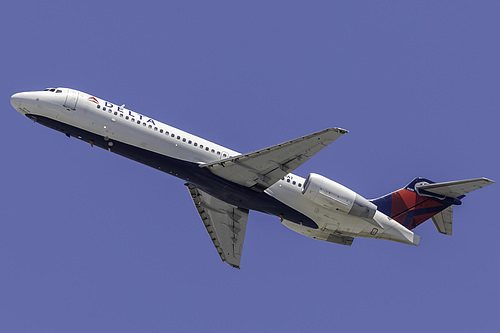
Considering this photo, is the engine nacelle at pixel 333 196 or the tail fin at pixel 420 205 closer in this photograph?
the engine nacelle at pixel 333 196

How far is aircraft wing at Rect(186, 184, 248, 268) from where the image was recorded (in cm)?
4590

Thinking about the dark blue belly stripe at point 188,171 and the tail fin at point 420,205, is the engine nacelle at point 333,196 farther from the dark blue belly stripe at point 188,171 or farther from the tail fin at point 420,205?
the tail fin at point 420,205

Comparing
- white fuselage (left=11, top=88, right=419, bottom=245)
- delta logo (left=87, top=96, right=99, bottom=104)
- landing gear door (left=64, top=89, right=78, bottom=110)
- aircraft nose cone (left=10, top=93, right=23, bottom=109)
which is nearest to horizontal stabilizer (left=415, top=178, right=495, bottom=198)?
white fuselage (left=11, top=88, right=419, bottom=245)

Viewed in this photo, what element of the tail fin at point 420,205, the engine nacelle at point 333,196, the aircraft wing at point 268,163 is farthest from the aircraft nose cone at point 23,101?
the tail fin at point 420,205

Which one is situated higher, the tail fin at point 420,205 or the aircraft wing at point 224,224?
the tail fin at point 420,205

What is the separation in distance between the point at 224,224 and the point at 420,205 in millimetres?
12677

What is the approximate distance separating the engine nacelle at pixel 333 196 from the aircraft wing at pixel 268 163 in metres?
1.95

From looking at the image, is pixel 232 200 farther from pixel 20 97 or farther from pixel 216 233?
pixel 20 97

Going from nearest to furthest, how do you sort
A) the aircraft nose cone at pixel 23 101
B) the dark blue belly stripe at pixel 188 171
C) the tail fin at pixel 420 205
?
the aircraft nose cone at pixel 23 101, the dark blue belly stripe at pixel 188 171, the tail fin at pixel 420 205

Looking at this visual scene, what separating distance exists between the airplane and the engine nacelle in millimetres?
57

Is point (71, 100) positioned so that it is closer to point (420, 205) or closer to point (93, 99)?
point (93, 99)

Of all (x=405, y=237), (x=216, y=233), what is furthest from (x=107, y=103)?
(x=405, y=237)

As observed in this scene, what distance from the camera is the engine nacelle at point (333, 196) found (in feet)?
132

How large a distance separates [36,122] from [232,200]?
11906 millimetres
